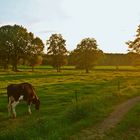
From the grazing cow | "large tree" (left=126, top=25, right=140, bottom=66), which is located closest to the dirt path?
the grazing cow

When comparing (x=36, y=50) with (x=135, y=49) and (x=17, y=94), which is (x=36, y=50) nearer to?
(x=135, y=49)

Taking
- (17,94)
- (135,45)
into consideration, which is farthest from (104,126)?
(135,45)

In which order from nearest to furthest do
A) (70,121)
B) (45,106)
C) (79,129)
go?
(79,129), (70,121), (45,106)

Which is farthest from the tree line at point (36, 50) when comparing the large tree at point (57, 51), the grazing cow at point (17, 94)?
the grazing cow at point (17, 94)

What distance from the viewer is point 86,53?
342ft

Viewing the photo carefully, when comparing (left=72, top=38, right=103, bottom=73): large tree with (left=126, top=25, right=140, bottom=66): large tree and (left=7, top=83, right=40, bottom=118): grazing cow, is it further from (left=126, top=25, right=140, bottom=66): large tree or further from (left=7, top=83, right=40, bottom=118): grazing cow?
(left=7, top=83, right=40, bottom=118): grazing cow

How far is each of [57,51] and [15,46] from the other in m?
11.9

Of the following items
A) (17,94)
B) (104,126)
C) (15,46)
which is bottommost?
(104,126)

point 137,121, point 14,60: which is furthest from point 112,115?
point 14,60

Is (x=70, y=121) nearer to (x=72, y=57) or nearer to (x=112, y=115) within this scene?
(x=112, y=115)

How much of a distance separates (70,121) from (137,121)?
4.02 metres

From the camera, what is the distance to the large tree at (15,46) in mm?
100688

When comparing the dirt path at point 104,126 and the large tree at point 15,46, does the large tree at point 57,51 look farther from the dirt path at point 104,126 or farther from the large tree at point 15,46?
the dirt path at point 104,126

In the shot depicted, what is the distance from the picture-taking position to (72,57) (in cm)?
10688
